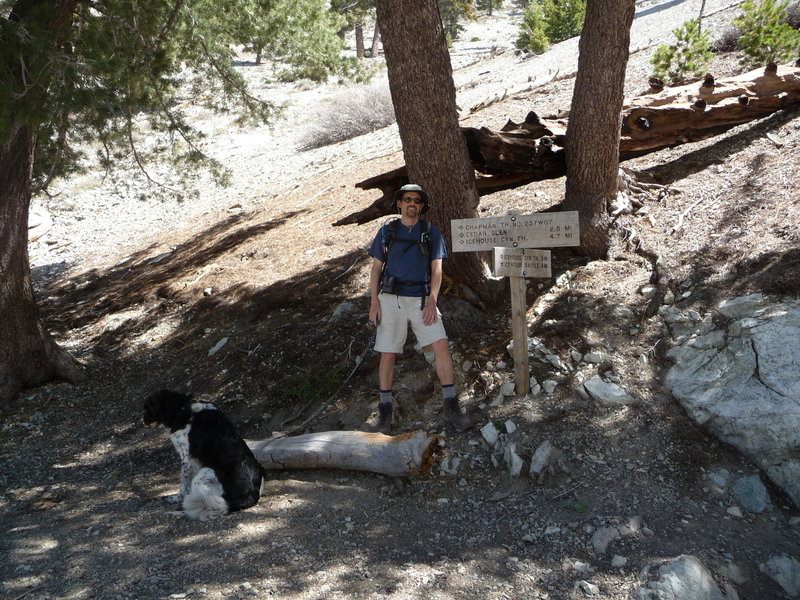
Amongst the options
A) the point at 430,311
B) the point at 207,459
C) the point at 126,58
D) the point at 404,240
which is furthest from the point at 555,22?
the point at 207,459

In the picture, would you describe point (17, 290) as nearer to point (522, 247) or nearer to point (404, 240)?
point (404, 240)

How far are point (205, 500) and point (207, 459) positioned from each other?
0.29 m

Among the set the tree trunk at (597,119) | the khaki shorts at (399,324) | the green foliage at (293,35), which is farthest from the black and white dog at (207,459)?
the green foliage at (293,35)

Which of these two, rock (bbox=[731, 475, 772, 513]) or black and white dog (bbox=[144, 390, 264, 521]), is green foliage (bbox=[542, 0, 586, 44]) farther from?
black and white dog (bbox=[144, 390, 264, 521])

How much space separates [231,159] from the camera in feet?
63.6

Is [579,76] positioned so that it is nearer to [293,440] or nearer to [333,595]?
[293,440]

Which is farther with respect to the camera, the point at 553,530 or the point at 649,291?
the point at 649,291

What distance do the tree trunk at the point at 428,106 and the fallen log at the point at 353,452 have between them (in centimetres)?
214

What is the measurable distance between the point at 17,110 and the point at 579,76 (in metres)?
5.36

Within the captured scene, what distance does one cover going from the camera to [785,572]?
3787 millimetres

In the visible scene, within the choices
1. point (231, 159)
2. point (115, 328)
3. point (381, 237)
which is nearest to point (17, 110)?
point (381, 237)

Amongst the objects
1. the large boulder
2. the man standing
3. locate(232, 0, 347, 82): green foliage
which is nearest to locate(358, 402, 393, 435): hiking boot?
the man standing

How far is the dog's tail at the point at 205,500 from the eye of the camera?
4633 millimetres

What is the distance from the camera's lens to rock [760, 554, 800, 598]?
147 inches
